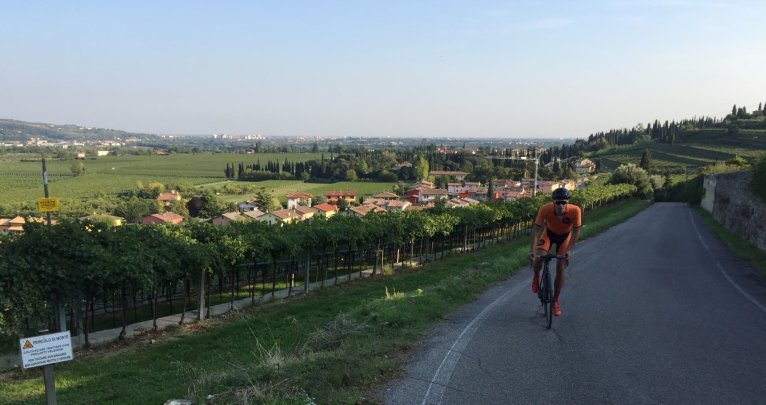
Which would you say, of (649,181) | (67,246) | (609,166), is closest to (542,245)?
(67,246)

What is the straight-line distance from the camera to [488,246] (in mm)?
35781

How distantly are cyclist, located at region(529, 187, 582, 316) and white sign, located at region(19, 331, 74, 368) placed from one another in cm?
590

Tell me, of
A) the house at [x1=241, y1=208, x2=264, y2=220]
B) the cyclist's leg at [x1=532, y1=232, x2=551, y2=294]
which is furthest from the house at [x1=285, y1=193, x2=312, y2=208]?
the cyclist's leg at [x1=532, y1=232, x2=551, y2=294]

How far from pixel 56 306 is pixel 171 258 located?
3348 millimetres

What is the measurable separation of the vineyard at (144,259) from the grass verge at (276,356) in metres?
1.65

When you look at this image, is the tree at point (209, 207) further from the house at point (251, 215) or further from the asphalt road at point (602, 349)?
the asphalt road at point (602, 349)

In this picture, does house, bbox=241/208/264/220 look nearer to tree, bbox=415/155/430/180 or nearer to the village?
the village

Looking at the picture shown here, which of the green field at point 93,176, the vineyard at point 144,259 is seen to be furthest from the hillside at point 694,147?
the green field at point 93,176

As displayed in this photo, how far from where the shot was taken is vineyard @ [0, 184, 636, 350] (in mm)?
11953

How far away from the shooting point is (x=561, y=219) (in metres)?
7.16

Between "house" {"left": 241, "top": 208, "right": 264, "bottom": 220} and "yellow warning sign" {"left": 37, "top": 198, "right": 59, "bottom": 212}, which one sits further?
"house" {"left": 241, "top": 208, "right": 264, "bottom": 220}

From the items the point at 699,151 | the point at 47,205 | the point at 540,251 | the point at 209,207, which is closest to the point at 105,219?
the point at 47,205

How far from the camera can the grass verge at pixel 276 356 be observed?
4.92 meters

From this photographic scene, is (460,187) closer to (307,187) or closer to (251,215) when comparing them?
(307,187)
